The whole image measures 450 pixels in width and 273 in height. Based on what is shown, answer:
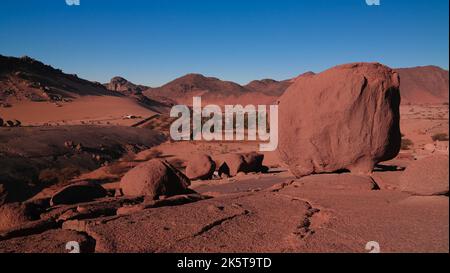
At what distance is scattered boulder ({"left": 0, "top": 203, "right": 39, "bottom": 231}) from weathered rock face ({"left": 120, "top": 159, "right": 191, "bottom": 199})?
2.13 metres

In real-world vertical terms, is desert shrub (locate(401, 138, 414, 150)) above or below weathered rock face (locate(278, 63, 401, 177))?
below

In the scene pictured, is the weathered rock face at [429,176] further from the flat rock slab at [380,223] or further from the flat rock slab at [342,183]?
the flat rock slab at [342,183]

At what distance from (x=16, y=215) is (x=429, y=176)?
648 cm

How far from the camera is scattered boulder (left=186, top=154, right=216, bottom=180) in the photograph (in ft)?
42.9

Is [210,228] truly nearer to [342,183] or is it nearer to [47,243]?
[47,243]

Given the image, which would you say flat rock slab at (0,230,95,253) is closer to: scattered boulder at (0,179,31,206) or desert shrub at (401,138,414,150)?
scattered boulder at (0,179,31,206)

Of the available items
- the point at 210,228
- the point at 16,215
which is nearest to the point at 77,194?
the point at 16,215

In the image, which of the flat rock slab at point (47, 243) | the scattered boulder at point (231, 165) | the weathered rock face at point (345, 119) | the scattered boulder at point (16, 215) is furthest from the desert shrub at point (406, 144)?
the flat rock slab at point (47, 243)

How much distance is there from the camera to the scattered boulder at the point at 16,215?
6.11 m

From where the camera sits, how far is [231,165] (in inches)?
562

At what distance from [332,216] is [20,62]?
52444mm

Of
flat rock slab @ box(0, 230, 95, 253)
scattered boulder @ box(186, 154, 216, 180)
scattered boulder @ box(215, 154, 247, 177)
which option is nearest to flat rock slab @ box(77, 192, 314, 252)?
flat rock slab @ box(0, 230, 95, 253)
